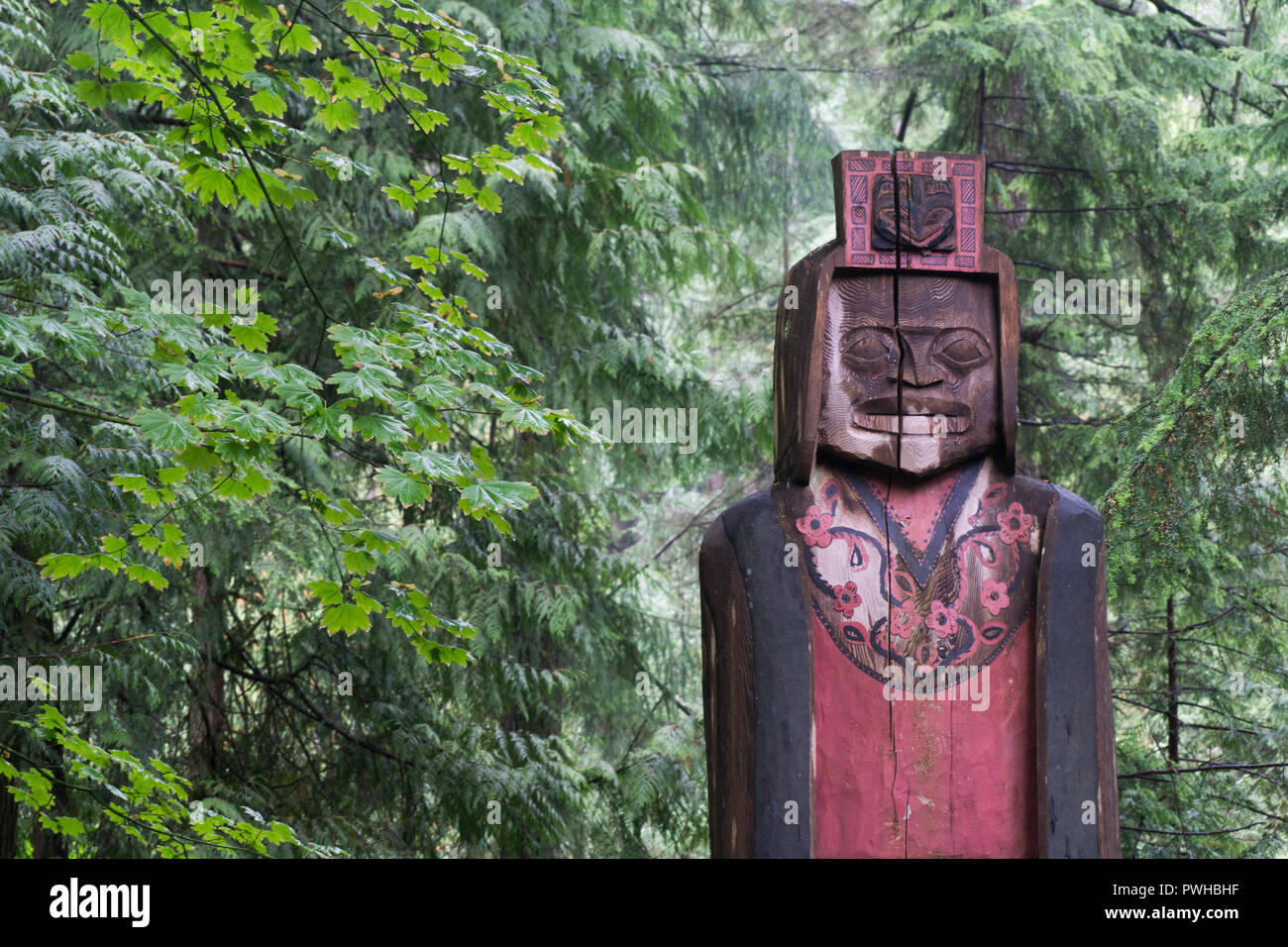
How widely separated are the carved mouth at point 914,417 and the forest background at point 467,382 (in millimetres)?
454

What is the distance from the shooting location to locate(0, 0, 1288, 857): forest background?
3.93 metres

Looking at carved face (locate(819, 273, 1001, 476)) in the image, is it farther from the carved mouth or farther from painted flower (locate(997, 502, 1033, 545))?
painted flower (locate(997, 502, 1033, 545))

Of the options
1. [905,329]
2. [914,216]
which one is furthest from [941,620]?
[914,216]

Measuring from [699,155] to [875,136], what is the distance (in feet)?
4.29

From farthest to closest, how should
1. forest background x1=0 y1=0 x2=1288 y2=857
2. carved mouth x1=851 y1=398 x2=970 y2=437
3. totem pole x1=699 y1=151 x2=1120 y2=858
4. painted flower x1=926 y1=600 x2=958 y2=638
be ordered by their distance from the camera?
forest background x1=0 y1=0 x2=1288 y2=857
carved mouth x1=851 y1=398 x2=970 y2=437
painted flower x1=926 y1=600 x2=958 y2=638
totem pole x1=699 y1=151 x2=1120 y2=858

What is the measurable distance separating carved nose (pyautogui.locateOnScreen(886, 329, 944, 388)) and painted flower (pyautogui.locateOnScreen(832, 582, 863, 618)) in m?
0.66

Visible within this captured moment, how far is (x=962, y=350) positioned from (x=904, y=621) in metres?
0.86

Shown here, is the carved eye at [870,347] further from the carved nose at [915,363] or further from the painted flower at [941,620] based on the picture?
the painted flower at [941,620]

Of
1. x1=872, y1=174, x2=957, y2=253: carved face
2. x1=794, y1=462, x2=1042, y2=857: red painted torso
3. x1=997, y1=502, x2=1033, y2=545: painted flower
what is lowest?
x1=794, y1=462, x2=1042, y2=857: red painted torso

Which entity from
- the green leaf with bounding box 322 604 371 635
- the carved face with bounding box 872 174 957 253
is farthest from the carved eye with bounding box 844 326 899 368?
the green leaf with bounding box 322 604 371 635

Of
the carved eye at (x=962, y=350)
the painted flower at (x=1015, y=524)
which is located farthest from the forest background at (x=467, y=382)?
the carved eye at (x=962, y=350)

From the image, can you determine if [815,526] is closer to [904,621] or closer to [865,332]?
[904,621]

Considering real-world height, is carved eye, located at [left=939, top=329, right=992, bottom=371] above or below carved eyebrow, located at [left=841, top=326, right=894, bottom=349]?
below
